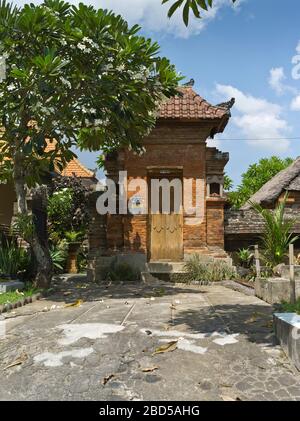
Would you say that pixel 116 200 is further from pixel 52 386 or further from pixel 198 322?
pixel 52 386

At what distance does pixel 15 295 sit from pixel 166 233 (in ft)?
18.6

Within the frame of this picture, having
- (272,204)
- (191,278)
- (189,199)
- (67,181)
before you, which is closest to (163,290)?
(191,278)

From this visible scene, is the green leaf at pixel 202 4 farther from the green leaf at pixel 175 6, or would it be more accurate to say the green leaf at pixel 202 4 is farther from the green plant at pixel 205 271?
the green plant at pixel 205 271

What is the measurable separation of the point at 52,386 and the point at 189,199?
919 centimetres

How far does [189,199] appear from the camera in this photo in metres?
12.2

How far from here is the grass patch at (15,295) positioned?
7297 millimetres

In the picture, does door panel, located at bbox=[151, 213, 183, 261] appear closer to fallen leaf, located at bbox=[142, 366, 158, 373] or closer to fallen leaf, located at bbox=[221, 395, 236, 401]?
fallen leaf, located at bbox=[142, 366, 158, 373]

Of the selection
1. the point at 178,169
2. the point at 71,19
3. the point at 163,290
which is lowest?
the point at 163,290

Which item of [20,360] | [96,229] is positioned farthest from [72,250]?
[20,360]

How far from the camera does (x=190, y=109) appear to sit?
12.2 meters

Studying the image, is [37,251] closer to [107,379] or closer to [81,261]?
[81,261]

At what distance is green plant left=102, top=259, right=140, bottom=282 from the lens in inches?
447

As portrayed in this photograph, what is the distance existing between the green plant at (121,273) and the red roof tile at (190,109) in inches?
179

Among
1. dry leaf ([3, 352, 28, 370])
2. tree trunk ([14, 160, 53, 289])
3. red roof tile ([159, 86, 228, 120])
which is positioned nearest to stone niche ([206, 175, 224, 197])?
red roof tile ([159, 86, 228, 120])
